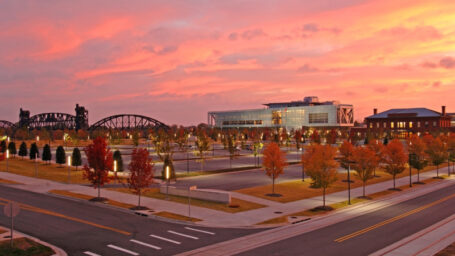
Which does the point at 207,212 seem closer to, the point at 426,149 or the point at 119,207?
the point at 119,207

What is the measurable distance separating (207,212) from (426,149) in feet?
182

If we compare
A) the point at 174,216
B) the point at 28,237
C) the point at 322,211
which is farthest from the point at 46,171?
the point at 322,211

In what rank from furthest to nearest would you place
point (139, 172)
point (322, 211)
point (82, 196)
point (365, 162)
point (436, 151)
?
1. point (436, 151)
2. point (365, 162)
3. point (82, 196)
4. point (139, 172)
5. point (322, 211)

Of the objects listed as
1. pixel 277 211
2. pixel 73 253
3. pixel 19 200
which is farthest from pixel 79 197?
pixel 277 211

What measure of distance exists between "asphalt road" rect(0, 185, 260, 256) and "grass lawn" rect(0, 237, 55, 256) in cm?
128

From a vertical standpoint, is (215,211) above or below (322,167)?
below

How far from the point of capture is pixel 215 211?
34.1m

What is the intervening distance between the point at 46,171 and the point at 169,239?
4339 centimetres

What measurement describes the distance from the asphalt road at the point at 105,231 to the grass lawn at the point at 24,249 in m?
1.28

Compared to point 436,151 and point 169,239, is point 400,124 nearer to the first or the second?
point 436,151

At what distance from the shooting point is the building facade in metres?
156

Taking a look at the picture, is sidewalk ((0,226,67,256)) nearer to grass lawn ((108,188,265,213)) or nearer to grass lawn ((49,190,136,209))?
grass lawn ((49,190,136,209))

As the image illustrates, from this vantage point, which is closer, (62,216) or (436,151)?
(62,216)

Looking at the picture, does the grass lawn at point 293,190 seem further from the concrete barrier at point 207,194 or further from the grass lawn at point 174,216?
the grass lawn at point 174,216
